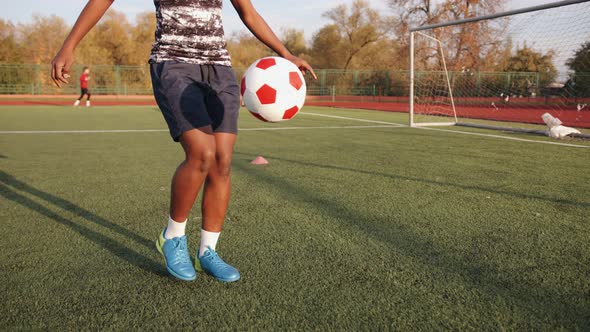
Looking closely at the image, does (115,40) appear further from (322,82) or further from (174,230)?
(174,230)

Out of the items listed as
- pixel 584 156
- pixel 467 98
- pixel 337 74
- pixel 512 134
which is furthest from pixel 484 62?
pixel 584 156

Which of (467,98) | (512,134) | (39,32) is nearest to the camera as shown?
(512,134)

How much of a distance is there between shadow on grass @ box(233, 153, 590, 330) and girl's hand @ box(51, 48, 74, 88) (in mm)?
1973

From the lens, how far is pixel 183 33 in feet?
7.39

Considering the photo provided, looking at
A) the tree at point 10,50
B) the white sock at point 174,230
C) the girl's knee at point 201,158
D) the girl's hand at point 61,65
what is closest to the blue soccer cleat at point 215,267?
the white sock at point 174,230

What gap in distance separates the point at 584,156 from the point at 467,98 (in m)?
12.0

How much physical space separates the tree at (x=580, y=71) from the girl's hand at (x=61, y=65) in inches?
474

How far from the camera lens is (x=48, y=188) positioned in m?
4.19

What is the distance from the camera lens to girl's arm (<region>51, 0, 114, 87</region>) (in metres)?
2.17

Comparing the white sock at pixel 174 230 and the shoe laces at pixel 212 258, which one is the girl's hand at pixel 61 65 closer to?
the white sock at pixel 174 230

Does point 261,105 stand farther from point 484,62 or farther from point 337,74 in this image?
point 337,74

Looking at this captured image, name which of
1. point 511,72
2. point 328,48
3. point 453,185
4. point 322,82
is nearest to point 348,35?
point 328,48

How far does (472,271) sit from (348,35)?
175ft

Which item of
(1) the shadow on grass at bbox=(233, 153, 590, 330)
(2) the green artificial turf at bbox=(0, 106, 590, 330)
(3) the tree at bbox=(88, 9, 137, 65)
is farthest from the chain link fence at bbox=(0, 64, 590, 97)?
(1) the shadow on grass at bbox=(233, 153, 590, 330)
